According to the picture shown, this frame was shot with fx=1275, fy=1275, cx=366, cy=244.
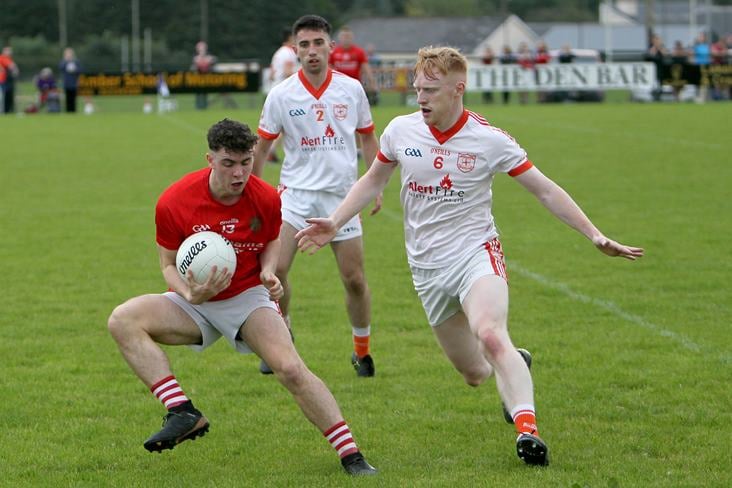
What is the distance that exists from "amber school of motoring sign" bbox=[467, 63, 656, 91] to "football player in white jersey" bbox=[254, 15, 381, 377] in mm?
31405

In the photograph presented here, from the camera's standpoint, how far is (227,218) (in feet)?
20.3

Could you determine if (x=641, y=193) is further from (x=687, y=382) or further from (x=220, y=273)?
(x=220, y=273)

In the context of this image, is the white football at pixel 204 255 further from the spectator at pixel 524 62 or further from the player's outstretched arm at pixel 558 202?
the spectator at pixel 524 62

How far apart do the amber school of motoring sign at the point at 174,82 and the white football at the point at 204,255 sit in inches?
1354

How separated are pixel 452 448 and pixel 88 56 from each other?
65.5 meters

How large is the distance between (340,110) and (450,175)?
2.27 meters

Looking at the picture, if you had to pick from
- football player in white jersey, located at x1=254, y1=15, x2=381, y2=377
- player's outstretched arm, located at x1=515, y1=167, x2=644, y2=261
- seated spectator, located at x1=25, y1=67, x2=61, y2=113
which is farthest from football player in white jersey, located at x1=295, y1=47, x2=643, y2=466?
seated spectator, located at x1=25, y1=67, x2=61, y2=113

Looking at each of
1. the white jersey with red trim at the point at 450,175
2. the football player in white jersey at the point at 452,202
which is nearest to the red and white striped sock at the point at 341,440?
the football player in white jersey at the point at 452,202

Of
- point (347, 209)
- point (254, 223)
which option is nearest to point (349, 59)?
point (347, 209)

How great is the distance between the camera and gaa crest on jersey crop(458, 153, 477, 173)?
21.0 feet

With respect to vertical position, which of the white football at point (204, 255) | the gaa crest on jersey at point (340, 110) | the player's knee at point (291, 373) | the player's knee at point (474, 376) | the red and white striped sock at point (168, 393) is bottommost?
the player's knee at point (474, 376)

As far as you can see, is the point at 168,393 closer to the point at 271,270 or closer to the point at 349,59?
the point at 271,270

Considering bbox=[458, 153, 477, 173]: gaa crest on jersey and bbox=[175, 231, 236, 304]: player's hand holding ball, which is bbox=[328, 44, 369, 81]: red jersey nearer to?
bbox=[458, 153, 477, 173]: gaa crest on jersey

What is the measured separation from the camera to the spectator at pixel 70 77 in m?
37.4
